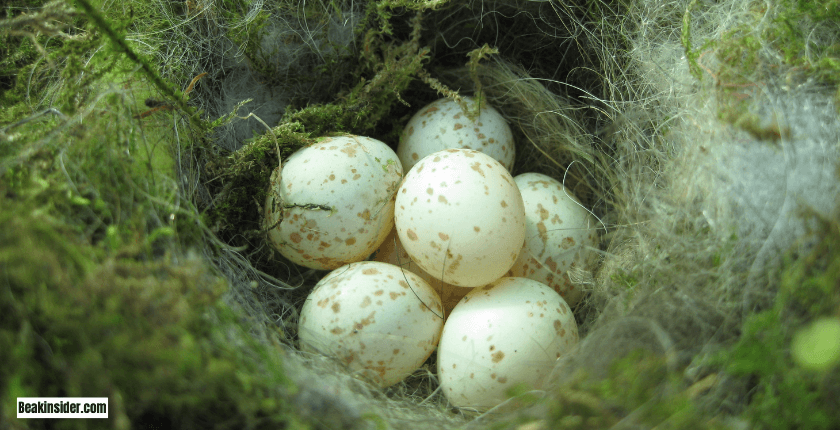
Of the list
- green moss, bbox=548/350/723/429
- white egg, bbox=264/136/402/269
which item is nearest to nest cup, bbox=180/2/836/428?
green moss, bbox=548/350/723/429

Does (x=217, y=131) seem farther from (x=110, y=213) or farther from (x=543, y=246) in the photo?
(x=543, y=246)

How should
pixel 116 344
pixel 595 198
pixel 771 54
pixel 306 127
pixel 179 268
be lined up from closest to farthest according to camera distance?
pixel 116 344 → pixel 179 268 → pixel 771 54 → pixel 306 127 → pixel 595 198

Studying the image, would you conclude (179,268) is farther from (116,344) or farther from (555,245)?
(555,245)

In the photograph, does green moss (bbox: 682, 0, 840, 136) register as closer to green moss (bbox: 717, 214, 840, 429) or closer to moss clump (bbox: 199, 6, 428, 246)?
green moss (bbox: 717, 214, 840, 429)

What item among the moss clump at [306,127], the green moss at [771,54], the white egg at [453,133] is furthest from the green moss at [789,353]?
the moss clump at [306,127]

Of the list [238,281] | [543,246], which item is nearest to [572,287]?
→ [543,246]

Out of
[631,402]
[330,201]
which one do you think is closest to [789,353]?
[631,402]
